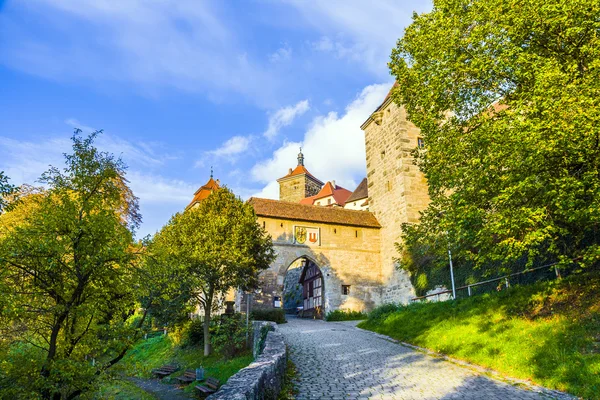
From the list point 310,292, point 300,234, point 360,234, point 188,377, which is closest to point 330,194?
point 310,292

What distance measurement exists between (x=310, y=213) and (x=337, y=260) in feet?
10.9

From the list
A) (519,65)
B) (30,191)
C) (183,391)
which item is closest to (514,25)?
(519,65)

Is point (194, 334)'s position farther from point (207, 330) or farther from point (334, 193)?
point (334, 193)

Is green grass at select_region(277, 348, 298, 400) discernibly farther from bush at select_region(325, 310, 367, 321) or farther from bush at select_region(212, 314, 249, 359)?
bush at select_region(325, 310, 367, 321)

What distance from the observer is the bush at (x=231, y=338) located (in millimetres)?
15500

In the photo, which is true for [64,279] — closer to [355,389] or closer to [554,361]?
[355,389]

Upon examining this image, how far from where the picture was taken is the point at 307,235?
2481 cm

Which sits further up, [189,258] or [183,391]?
[189,258]

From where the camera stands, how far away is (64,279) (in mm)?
7980

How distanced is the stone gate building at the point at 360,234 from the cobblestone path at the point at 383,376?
1153 cm

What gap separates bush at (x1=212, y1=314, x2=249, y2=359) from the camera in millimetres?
15500

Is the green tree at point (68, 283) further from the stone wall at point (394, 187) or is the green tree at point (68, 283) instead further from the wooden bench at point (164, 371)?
the stone wall at point (394, 187)

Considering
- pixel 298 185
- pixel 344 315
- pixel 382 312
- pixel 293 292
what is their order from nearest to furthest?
pixel 382 312 → pixel 344 315 → pixel 293 292 → pixel 298 185

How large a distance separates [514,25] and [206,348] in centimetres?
1533
